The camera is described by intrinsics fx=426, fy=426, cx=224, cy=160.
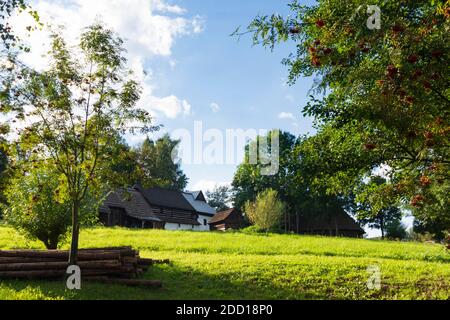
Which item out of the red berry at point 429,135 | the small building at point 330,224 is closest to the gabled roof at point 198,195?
the small building at point 330,224

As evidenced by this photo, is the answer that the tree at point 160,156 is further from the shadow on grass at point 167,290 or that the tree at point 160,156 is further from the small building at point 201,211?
the shadow on grass at point 167,290

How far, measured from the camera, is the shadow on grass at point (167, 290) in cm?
1080

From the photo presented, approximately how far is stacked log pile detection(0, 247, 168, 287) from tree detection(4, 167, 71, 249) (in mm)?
4573

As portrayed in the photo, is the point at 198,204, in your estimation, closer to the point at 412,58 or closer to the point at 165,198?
the point at 165,198

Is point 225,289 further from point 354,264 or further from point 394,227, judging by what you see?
point 394,227

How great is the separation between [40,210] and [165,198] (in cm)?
4419

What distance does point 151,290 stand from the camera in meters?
12.2

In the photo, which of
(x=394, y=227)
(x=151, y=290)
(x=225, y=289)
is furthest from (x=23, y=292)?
(x=394, y=227)

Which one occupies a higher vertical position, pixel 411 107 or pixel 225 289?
pixel 411 107

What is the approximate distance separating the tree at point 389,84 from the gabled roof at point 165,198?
163 ft

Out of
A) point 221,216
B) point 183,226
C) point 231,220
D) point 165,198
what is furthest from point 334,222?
point 165,198

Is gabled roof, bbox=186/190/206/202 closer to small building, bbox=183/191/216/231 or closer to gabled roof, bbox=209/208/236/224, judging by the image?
small building, bbox=183/191/216/231

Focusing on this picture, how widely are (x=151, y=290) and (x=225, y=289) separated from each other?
2.15m
